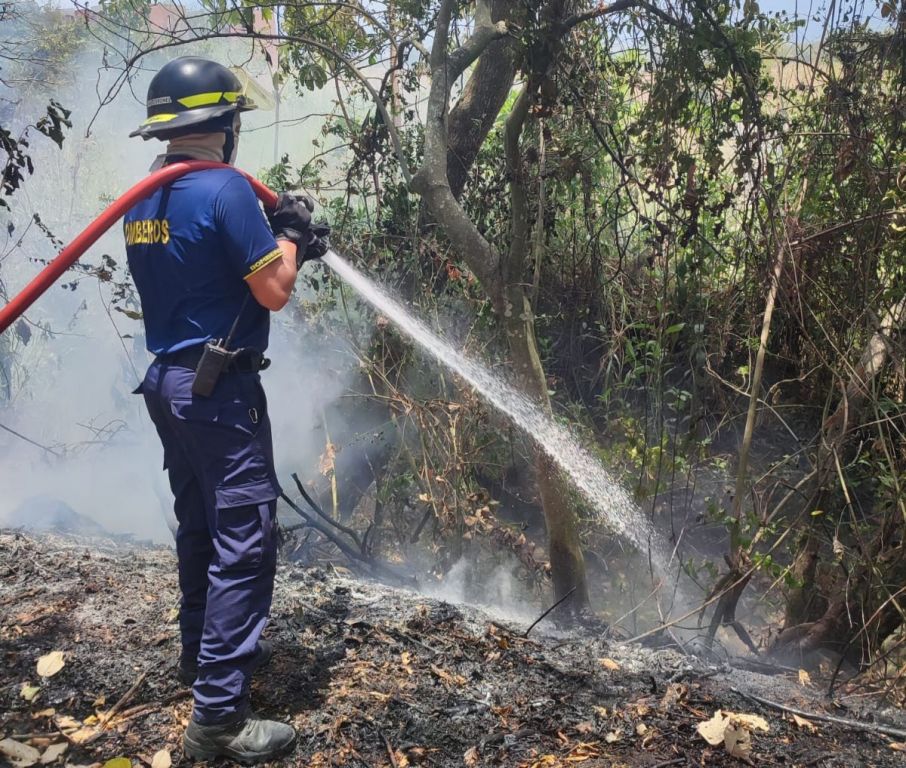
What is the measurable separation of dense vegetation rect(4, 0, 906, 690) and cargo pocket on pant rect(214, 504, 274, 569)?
184cm

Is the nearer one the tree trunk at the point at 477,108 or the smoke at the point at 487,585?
the tree trunk at the point at 477,108

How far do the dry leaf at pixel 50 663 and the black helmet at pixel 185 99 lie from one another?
1.84m

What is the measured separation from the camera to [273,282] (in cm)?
240

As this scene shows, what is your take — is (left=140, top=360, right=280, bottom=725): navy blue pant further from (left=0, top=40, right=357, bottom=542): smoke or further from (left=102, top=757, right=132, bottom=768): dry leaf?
(left=0, top=40, right=357, bottom=542): smoke

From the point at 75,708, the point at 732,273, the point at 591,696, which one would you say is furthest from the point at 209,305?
the point at 732,273

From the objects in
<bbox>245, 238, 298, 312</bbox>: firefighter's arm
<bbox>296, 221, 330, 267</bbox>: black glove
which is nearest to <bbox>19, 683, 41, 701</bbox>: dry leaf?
<bbox>245, 238, 298, 312</bbox>: firefighter's arm

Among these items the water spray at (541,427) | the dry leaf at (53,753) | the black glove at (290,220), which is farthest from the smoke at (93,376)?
the black glove at (290,220)

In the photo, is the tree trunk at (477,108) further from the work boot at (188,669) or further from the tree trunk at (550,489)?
the work boot at (188,669)

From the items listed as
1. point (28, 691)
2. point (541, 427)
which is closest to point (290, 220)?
point (28, 691)

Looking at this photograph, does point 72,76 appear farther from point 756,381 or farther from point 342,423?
point 756,381

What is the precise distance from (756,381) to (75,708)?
3075mm

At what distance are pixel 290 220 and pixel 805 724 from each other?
95.8 inches

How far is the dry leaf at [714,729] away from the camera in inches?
98.5

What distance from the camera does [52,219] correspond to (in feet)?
34.8
